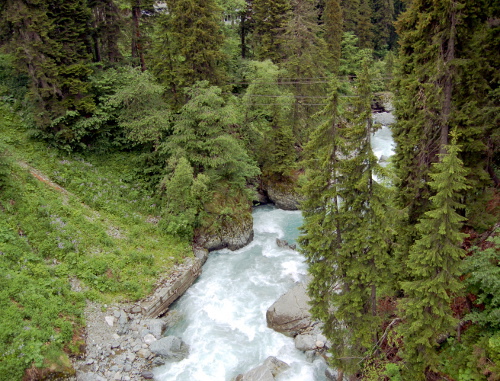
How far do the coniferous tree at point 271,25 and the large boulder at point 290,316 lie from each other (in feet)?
77.1

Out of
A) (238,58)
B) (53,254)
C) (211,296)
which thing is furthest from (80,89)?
(238,58)

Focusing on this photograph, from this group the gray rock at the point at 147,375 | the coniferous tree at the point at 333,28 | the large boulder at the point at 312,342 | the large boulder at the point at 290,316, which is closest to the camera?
the gray rock at the point at 147,375

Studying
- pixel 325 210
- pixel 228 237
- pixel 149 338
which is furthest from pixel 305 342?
pixel 228 237

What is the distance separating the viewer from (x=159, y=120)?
2088 cm

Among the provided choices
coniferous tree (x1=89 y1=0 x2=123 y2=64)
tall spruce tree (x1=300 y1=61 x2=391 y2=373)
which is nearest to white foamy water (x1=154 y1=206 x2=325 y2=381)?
tall spruce tree (x1=300 y1=61 x2=391 y2=373)

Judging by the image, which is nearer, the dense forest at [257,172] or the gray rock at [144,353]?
the dense forest at [257,172]

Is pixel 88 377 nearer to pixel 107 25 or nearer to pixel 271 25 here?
pixel 107 25

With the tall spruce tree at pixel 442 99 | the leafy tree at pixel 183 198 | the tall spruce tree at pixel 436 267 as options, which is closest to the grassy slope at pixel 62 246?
the leafy tree at pixel 183 198

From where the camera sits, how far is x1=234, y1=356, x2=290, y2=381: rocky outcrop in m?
12.4

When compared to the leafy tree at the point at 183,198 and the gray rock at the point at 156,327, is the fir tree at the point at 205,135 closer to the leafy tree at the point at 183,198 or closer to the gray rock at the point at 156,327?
the leafy tree at the point at 183,198

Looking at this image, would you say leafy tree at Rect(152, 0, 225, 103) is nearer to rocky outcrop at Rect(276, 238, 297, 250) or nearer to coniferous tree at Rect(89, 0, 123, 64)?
coniferous tree at Rect(89, 0, 123, 64)

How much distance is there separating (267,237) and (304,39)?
1668cm

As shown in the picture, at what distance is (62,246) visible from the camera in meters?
15.9

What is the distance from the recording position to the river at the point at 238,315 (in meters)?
13.4
